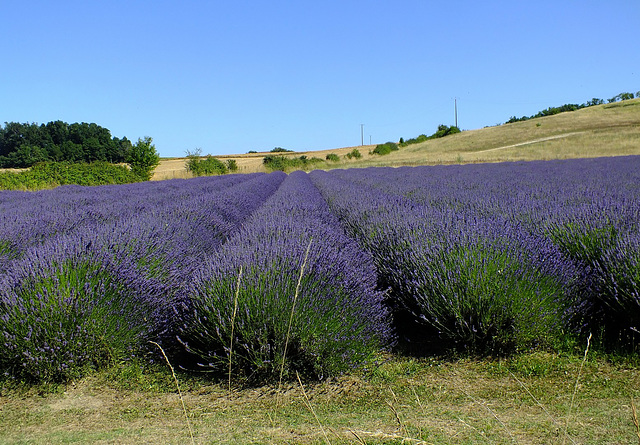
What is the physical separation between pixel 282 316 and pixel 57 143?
64080 mm

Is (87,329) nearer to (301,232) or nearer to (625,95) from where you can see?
(301,232)

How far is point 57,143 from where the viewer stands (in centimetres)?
5738

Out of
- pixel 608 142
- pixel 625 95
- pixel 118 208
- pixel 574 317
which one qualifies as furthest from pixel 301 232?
pixel 625 95

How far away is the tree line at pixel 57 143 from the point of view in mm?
48750

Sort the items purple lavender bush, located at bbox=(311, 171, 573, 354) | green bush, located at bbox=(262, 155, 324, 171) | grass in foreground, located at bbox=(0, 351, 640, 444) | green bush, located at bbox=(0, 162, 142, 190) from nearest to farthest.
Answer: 1. grass in foreground, located at bbox=(0, 351, 640, 444)
2. purple lavender bush, located at bbox=(311, 171, 573, 354)
3. green bush, located at bbox=(0, 162, 142, 190)
4. green bush, located at bbox=(262, 155, 324, 171)

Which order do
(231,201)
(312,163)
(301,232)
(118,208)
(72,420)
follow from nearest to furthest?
(72,420), (301,232), (118,208), (231,201), (312,163)

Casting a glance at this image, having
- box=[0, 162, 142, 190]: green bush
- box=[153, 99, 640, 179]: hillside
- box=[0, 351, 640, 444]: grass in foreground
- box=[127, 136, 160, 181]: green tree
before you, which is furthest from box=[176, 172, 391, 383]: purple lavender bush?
box=[127, 136, 160, 181]: green tree

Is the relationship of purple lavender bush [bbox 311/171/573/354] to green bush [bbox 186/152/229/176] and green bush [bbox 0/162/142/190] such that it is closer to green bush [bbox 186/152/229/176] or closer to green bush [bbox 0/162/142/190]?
green bush [bbox 0/162/142/190]

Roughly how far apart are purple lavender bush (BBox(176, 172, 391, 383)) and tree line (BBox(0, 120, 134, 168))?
5038 centimetres

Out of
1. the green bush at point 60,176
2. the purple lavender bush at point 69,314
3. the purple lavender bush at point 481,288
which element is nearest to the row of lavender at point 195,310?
the purple lavender bush at point 69,314

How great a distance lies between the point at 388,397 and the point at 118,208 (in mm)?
5491

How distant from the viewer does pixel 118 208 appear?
265 inches

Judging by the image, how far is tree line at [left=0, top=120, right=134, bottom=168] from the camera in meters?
48.8

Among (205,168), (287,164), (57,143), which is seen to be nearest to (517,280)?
(205,168)
